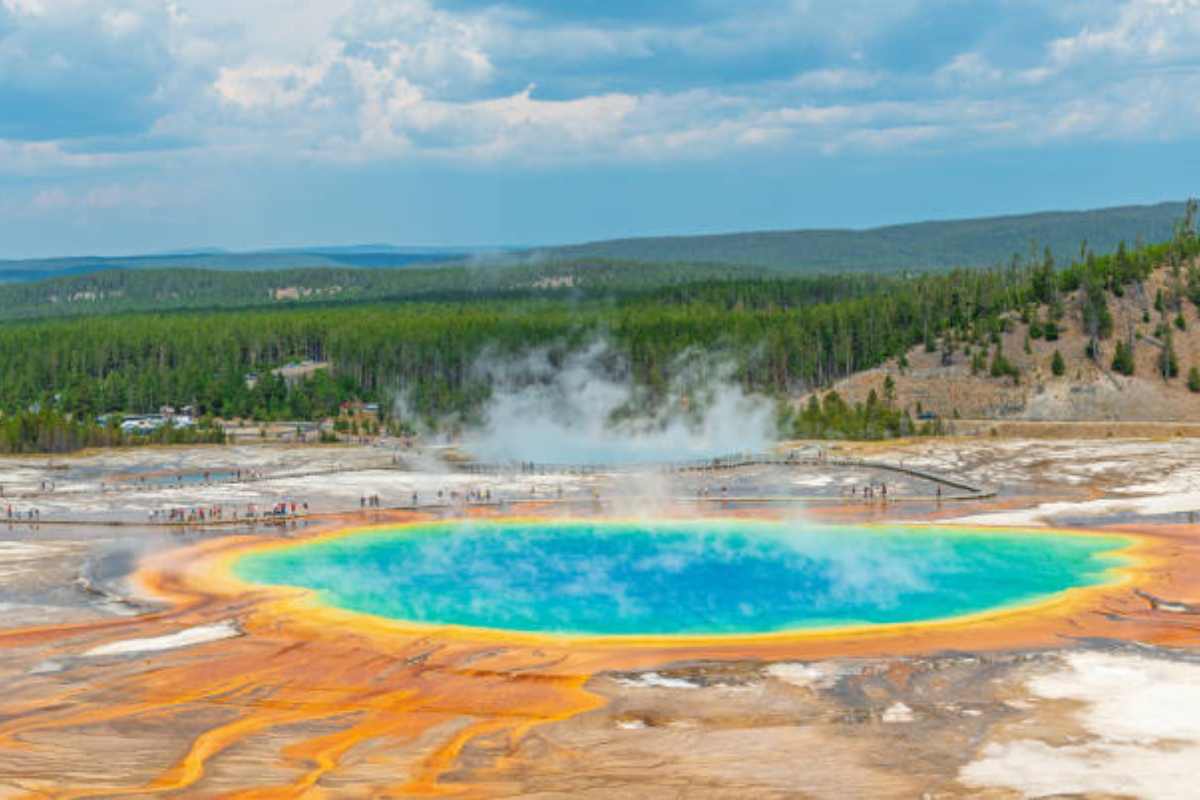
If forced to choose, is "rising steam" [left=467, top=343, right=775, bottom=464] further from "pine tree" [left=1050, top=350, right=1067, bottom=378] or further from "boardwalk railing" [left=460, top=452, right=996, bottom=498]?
"pine tree" [left=1050, top=350, right=1067, bottom=378]

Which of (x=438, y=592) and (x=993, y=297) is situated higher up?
(x=993, y=297)

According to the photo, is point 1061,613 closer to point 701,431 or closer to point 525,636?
point 525,636

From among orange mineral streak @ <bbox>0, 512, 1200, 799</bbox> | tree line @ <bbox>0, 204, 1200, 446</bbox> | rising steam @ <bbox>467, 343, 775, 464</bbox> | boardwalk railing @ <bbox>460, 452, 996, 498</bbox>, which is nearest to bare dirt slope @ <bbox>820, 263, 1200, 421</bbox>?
tree line @ <bbox>0, 204, 1200, 446</bbox>

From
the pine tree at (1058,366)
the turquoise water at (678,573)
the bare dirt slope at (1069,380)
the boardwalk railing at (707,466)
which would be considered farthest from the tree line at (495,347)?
the turquoise water at (678,573)

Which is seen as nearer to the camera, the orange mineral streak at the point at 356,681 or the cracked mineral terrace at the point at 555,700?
the cracked mineral terrace at the point at 555,700

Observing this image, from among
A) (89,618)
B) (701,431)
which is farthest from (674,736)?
(701,431)

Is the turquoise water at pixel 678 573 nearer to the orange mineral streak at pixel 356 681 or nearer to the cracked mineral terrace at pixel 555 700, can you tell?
the orange mineral streak at pixel 356 681
